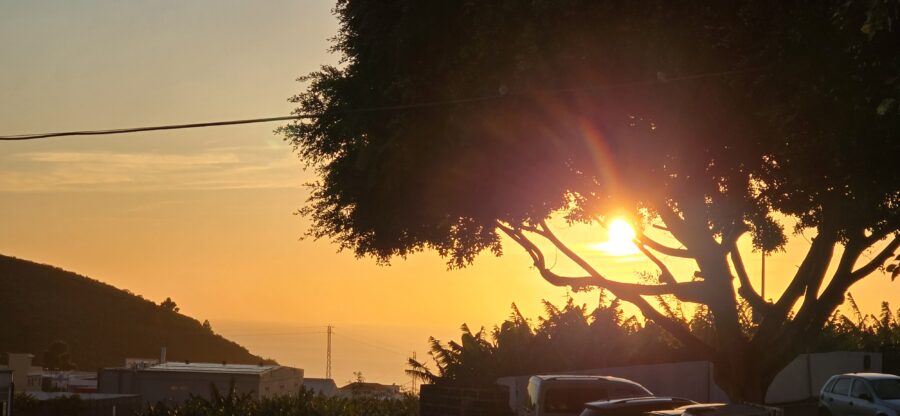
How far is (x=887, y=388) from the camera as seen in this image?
90.2ft

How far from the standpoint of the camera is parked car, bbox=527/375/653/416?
82.4 ft

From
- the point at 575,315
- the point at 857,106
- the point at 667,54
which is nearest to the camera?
the point at 857,106

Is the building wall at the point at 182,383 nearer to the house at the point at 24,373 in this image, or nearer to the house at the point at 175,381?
the house at the point at 175,381

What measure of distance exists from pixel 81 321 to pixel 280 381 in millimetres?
84770

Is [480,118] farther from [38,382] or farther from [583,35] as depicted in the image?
[38,382]

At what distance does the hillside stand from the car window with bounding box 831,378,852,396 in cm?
15636

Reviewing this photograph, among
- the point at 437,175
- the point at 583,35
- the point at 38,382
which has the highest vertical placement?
the point at 583,35

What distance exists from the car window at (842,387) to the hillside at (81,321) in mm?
156356

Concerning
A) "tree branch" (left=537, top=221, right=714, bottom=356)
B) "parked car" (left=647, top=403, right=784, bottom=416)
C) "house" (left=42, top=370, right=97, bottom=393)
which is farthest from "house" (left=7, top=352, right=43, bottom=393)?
"parked car" (left=647, top=403, right=784, bottom=416)

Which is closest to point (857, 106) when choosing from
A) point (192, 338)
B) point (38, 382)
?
point (38, 382)

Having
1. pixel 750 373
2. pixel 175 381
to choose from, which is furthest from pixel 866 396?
pixel 175 381

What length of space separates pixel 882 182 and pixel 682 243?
928 cm

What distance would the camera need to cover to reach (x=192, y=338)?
200 m

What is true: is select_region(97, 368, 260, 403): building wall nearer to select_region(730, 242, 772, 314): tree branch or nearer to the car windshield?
select_region(730, 242, 772, 314): tree branch
